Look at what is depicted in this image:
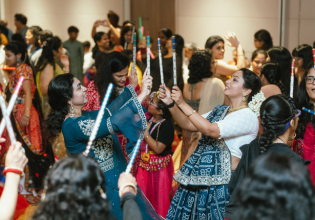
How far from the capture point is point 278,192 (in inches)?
38.9

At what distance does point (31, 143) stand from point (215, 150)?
2.09 metres

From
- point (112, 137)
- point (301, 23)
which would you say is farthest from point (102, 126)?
point (301, 23)

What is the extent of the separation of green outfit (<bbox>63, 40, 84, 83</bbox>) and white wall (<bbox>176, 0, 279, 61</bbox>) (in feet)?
5.96

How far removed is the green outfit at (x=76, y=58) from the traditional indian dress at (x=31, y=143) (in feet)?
7.05

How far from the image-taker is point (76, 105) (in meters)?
2.05

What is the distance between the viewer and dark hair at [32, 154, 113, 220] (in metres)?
1.06

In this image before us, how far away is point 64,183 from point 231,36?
3235 mm

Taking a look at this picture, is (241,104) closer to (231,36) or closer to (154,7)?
(231,36)

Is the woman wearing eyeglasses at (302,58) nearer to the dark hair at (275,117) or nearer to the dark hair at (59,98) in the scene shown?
the dark hair at (275,117)

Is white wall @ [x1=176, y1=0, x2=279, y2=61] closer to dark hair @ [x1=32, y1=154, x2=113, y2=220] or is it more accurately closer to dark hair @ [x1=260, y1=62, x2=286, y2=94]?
dark hair @ [x1=260, y1=62, x2=286, y2=94]

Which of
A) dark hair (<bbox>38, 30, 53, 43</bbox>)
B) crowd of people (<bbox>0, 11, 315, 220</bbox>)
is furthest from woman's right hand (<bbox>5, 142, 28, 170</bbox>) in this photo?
dark hair (<bbox>38, 30, 53, 43</bbox>)

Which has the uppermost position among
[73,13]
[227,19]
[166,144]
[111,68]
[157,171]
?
[73,13]

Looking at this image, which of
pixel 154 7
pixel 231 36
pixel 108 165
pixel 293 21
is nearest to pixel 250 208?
pixel 108 165

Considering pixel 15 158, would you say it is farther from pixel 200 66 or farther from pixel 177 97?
pixel 200 66
